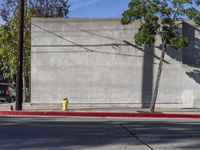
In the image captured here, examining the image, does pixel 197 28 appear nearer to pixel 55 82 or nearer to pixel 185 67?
pixel 185 67

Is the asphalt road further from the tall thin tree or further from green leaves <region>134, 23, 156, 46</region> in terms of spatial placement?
the tall thin tree

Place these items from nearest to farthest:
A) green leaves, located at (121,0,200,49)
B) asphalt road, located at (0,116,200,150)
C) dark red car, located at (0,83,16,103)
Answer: asphalt road, located at (0,116,200,150)
green leaves, located at (121,0,200,49)
dark red car, located at (0,83,16,103)

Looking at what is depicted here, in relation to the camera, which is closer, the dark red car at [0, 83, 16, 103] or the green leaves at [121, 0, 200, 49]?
the green leaves at [121, 0, 200, 49]

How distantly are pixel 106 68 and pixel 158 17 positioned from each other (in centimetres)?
448

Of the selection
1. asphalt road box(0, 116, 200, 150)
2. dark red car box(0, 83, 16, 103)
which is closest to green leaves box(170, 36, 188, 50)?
asphalt road box(0, 116, 200, 150)

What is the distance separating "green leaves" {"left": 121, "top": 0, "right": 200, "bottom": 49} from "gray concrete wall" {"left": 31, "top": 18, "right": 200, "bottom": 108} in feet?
7.95

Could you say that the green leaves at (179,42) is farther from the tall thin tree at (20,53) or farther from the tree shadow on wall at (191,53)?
the tall thin tree at (20,53)

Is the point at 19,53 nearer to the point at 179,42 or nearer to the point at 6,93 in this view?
the point at 179,42

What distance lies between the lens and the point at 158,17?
86.5ft

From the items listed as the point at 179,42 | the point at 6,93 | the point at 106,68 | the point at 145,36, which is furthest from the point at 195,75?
the point at 6,93

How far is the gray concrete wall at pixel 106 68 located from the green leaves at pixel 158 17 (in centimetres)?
242

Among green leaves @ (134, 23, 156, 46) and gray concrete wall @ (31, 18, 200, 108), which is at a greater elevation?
green leaves @ (134, 23, 156, 46)

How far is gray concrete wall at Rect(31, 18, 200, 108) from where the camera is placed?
2881cm

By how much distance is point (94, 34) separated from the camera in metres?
28.9
